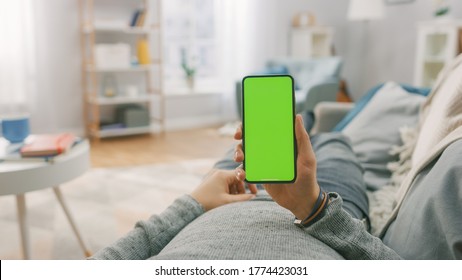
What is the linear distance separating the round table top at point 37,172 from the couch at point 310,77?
8.56ft

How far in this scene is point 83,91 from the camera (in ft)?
14.2

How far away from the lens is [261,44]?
17.1 ft

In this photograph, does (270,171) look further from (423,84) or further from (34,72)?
(423,84)

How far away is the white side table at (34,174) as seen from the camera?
4.28ft

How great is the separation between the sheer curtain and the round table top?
8.96 ft

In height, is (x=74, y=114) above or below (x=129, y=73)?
below

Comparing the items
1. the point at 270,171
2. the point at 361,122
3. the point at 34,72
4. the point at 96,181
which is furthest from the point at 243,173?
the point at 34,72

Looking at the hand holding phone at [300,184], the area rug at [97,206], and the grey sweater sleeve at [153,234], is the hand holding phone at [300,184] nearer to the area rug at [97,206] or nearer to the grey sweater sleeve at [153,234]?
the grey sweater sleeve at [153,234]

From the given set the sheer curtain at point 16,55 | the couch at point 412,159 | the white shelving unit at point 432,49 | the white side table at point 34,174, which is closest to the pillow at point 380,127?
the couch at point 412,159

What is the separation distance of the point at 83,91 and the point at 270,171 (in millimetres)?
4005

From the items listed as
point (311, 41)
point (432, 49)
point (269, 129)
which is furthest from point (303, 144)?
point (311, 41)

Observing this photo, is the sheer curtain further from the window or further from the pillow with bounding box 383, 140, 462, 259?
the pillow with bounding box 383, 140, 462, 259

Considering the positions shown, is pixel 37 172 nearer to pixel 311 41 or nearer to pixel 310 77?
pixel 310 77

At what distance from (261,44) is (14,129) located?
3.86m
